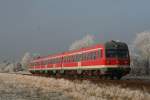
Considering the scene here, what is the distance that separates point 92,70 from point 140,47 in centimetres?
5835

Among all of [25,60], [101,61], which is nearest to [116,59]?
[101,61]

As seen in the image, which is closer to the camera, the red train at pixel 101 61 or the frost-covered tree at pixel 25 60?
the red train at pixel 101 61

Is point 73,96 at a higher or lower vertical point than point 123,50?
lower

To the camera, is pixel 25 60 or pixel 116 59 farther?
pixel 25 60

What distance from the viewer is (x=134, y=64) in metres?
72.2

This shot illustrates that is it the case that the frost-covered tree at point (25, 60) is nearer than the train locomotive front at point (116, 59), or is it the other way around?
the train locomotive front at point (116, 59)

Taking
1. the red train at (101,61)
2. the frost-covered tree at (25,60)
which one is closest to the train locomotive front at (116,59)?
the red train at (101,61)

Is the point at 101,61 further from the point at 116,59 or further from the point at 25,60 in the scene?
the point at 25,60

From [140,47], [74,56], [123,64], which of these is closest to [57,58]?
[74,56]

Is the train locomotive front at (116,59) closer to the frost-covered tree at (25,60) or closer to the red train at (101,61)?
the red train at (101,61)

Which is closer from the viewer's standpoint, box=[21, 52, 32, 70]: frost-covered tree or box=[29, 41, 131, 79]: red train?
box=[29, 41, 131, 79]: red train

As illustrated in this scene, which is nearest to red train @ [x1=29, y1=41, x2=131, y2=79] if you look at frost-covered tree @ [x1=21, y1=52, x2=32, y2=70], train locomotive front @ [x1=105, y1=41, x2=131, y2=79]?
train locomotive front @ [x1=105, y1=41, x2=131, y2=79]

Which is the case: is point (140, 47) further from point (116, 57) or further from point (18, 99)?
point (18, 99)

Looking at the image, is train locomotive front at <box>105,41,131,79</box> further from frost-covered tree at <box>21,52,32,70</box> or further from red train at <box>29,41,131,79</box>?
frost-covered tree at <box>21,52,32,70</box>
